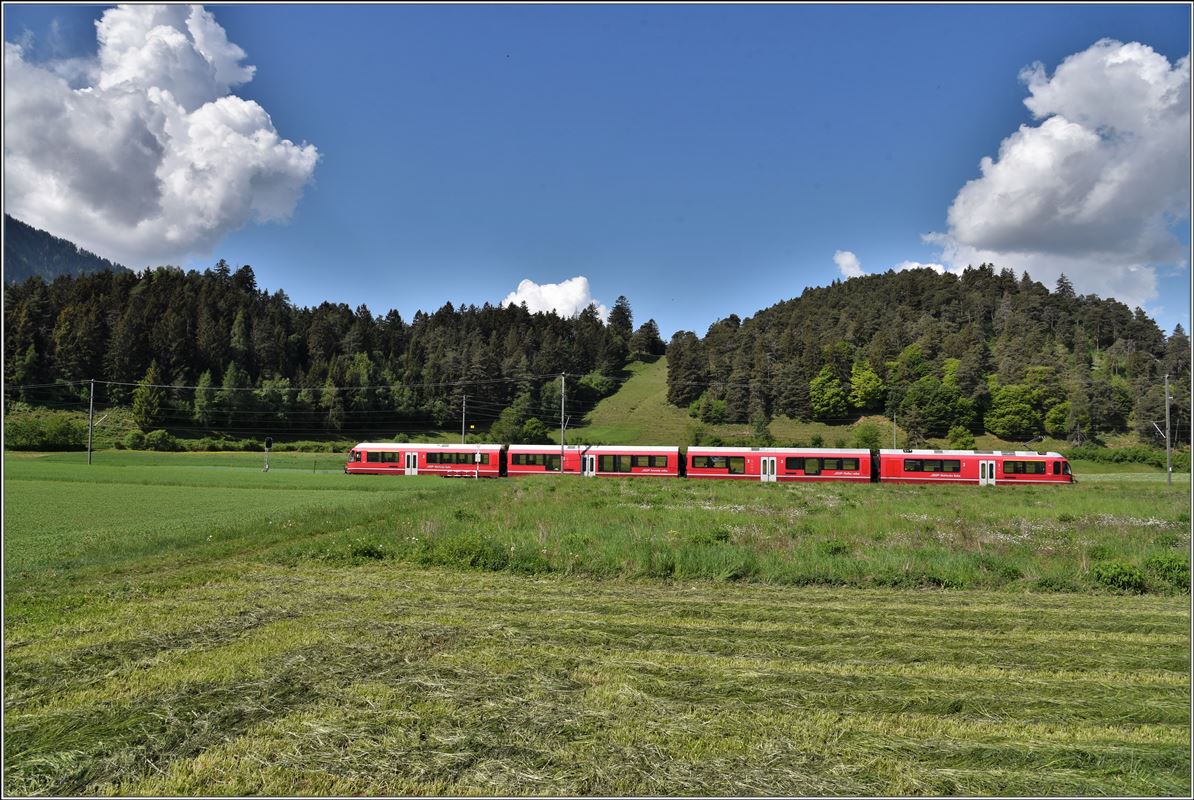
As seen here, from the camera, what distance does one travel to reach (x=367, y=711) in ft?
20.0

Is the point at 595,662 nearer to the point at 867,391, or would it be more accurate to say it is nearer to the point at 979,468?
the point at 979,468

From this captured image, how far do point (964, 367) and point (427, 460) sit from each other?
103 m

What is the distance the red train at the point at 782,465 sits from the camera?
45.5m

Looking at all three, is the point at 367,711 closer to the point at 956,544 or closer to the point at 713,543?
the point at 713,543

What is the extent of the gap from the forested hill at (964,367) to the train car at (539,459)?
224ft

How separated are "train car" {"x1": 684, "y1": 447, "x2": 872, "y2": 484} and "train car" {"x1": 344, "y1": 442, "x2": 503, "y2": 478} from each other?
17675 mm

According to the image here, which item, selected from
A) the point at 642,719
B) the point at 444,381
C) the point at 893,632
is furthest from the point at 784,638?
the point at 444,381

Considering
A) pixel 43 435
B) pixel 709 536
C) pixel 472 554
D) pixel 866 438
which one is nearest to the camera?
pixel 472 554

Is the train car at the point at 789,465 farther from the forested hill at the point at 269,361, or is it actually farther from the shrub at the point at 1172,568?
the forested hill at the point at 269,361

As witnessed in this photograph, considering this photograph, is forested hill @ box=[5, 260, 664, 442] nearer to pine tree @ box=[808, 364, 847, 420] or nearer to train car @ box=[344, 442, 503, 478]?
train car @ box=[344, 442, 503, 478]

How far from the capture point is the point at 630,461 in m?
49.8

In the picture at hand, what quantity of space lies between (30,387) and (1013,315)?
190 metres

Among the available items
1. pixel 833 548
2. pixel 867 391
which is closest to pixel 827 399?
pixel 867 391

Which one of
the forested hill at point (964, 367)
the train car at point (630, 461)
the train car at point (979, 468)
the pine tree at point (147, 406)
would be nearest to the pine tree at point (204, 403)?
the pine tree at point (147, 406)
